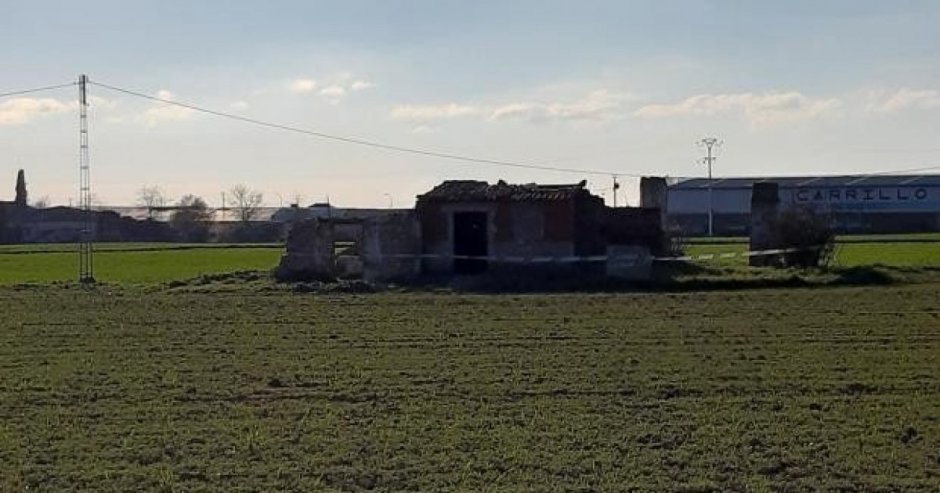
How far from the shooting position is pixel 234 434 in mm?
12977

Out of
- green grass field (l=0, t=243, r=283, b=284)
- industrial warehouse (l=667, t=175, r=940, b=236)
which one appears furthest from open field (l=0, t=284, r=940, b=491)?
industrial warehouse (l=667, t=175, r=940, b=236)

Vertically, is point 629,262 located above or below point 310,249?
below

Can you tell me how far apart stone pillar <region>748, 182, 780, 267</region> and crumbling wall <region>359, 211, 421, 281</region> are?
409 inches

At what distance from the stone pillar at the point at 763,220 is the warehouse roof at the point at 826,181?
5471 cm

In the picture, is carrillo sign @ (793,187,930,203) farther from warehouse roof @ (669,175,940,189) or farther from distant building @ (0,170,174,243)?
distant building @ (0,170,174,243)

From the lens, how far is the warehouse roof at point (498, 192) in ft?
133

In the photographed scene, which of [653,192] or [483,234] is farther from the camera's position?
[653,192]

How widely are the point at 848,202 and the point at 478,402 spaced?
292ft

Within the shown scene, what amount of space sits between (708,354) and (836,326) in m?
5.13

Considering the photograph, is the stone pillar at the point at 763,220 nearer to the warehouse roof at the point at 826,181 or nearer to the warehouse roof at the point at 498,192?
the warehouse roof at the point at 498,192

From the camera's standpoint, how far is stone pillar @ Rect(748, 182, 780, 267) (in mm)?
42656

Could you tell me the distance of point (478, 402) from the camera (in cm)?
Result: 1477

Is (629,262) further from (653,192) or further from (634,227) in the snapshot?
(653,192)

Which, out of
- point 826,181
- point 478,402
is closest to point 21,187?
point 826,181
